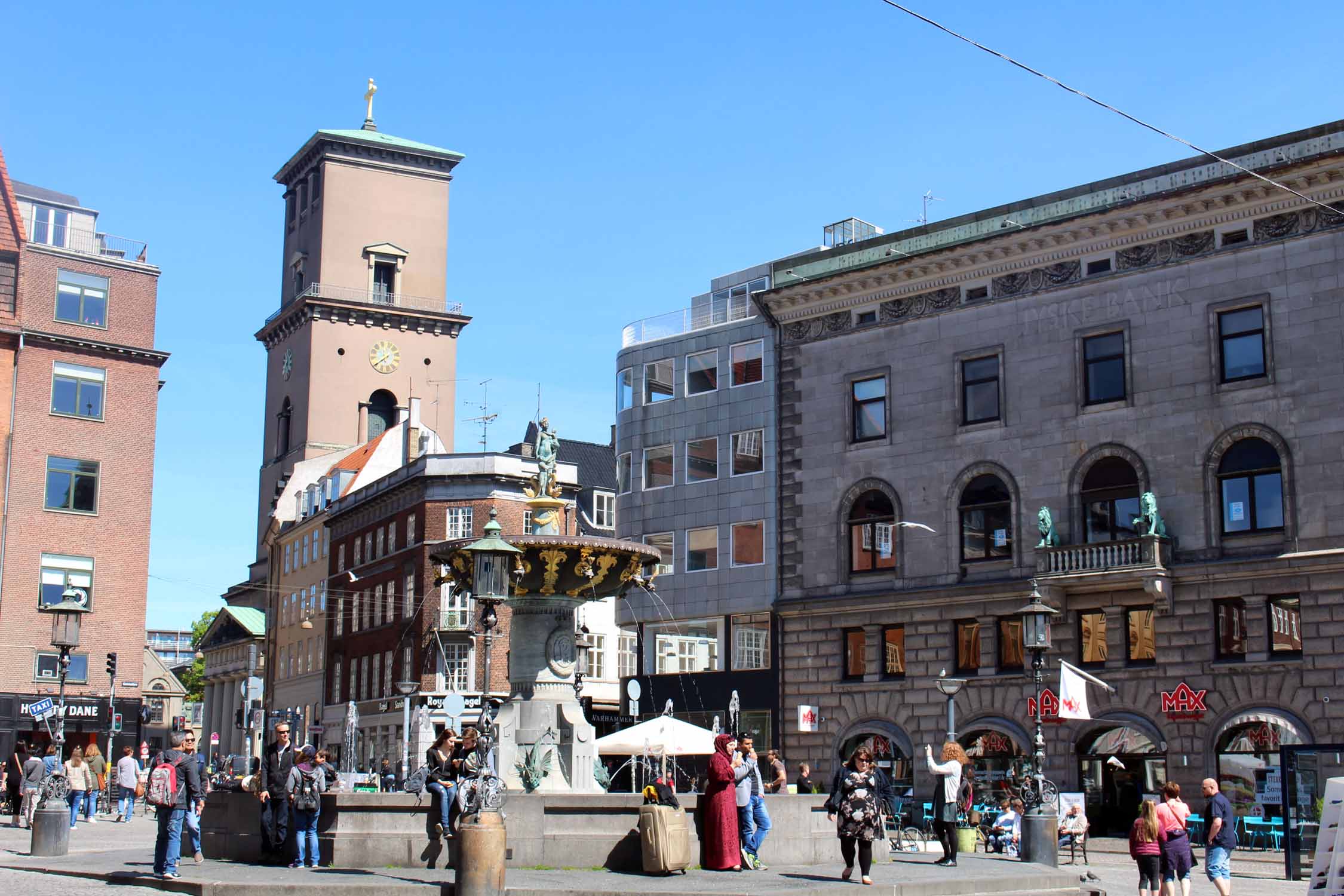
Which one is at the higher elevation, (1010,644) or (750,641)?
(750,641)

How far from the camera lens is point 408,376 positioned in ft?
334

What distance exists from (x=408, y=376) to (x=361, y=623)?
2740 centimetres

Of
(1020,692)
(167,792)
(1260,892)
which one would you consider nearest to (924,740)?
(1020,692)

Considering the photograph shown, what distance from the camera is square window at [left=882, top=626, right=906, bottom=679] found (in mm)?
45594

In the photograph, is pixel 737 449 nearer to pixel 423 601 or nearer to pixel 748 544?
pixel 748 544

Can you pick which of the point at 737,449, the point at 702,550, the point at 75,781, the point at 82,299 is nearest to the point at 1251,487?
the point at 737,449

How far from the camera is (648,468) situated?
53.5 meters

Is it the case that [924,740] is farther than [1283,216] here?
Yes

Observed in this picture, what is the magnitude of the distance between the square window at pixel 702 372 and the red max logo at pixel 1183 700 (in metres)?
18.3

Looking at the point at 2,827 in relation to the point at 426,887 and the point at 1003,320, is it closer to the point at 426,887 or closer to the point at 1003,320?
the point at 426,887

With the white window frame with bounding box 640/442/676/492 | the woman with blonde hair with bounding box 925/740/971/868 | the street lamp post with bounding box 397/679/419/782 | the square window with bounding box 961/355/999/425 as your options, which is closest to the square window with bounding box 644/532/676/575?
the white window frame with bounding box 640/442/676/492

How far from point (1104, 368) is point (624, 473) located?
18222 millimetres

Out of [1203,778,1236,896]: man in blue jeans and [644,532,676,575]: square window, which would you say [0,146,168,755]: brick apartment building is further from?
[1203,778,1236,896]: man in blue jeans

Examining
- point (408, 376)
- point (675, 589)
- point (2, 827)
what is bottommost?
point (2, 827)
